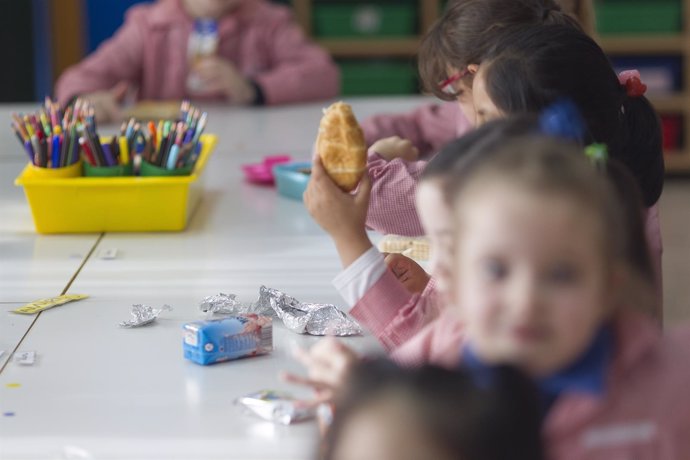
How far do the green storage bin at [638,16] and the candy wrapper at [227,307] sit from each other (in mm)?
3240

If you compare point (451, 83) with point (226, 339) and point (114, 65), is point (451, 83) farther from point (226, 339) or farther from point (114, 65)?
point (114, 65)

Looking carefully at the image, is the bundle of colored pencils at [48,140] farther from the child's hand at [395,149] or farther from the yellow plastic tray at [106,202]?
the child's hand at [395,149]

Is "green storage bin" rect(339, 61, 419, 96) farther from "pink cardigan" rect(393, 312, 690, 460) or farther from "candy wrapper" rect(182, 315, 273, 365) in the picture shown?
"pink cardigan" rect(393, 312, 690, 460)

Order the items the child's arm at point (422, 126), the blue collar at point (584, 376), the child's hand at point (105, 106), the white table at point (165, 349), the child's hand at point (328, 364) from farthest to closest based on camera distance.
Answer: the child's hand at point (105, 106)
the child's arm at point (422, 126)
the white table at point (165, 349)
the child's hand at point (328, 364)
the blue collar at point (584, 376)

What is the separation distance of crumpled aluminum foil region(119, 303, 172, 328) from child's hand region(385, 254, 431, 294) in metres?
0.27

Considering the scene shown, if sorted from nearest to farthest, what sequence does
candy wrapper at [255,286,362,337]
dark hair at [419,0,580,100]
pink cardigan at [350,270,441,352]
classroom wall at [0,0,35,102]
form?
pink cardigan at [350,270,441,352] < candy wrapper at [255,286,362,337] < dark hair at [419,0,580,100] < classroom wall at [0,0,35,102]

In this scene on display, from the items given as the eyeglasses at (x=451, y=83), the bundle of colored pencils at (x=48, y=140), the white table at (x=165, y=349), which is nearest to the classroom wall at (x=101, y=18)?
the white table at (x=165, y=349)

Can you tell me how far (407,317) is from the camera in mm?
1097

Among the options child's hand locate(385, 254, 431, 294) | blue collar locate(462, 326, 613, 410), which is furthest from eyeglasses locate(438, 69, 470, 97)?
blue collar locate(462, 326, 613, 410)

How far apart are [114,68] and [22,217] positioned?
1.15 metres

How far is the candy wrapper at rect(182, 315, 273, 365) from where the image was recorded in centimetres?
113

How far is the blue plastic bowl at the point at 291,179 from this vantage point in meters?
1.88

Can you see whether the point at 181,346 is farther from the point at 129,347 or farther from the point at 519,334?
the point at 519,334

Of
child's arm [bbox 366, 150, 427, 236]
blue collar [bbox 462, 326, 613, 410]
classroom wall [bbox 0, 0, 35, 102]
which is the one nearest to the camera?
blue collar [bbox 462, 326, 613, 410]
